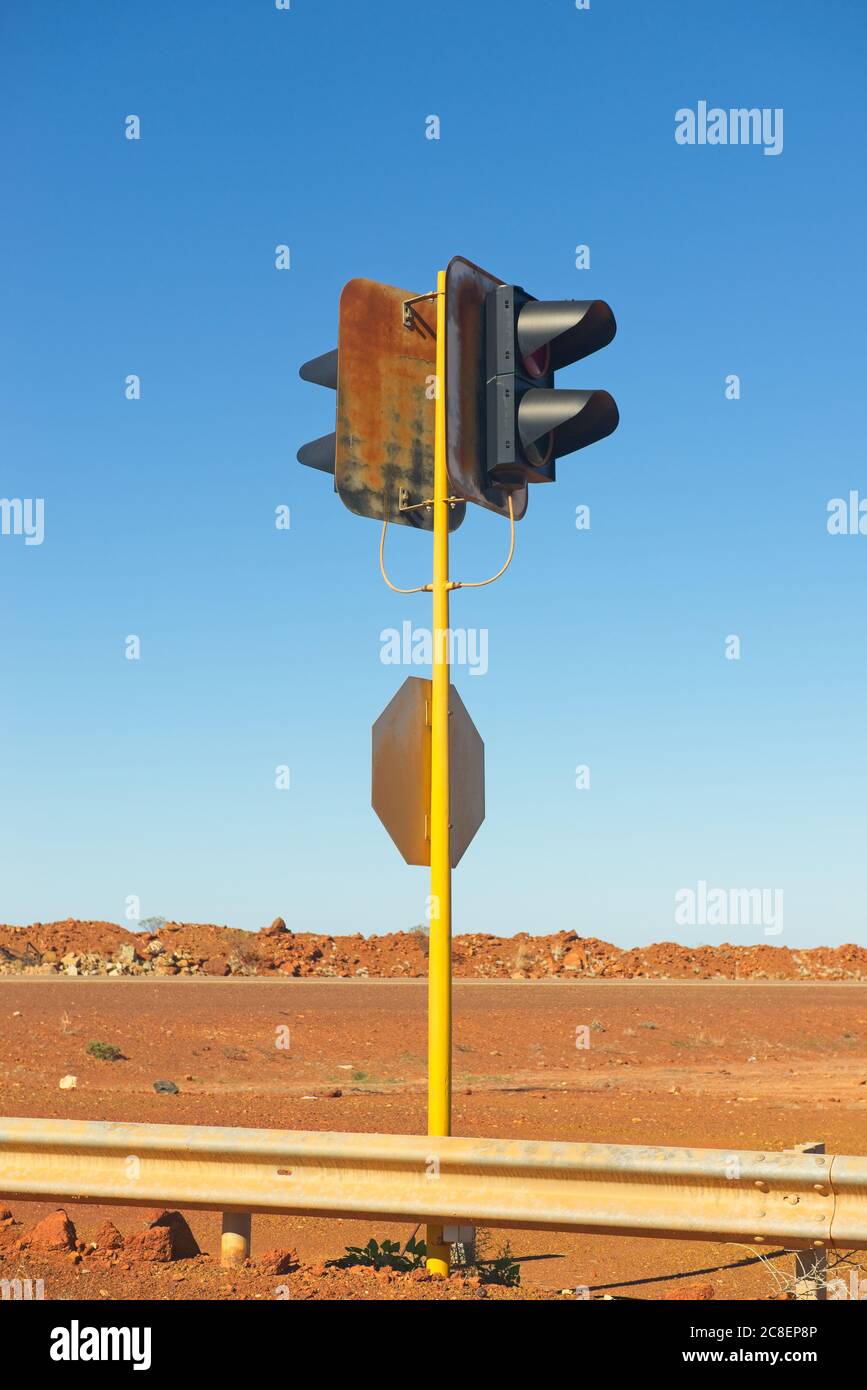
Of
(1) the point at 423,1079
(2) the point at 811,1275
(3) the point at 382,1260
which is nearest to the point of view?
(2) the point at 811,1275

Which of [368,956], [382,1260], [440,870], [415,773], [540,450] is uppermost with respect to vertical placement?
[540,450]

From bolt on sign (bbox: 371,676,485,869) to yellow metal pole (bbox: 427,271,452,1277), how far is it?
0.06 meters

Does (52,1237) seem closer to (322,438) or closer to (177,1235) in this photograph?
(177,1235)

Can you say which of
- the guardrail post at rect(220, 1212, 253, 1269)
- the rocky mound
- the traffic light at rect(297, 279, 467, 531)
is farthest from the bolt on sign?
the rocky mound

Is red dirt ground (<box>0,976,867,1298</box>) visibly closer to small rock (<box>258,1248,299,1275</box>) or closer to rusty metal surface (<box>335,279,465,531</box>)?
small rock (<box>258,1248,299,1275</box>)

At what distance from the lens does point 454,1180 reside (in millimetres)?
5473

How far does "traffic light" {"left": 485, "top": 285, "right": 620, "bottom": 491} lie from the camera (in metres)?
7.29

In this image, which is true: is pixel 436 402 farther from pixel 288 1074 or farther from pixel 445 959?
pixel 288 1074

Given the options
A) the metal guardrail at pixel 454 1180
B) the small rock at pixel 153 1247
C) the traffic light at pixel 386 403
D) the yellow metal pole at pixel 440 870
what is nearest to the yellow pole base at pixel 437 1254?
the yellow metal pole at pixel 440 870

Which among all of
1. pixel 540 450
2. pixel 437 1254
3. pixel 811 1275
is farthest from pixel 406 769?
pixel 811 1275

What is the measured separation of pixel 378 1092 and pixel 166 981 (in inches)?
730

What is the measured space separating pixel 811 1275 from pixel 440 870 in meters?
2.47

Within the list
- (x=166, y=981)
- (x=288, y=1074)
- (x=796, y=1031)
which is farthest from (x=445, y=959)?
(x=166, y=981)
